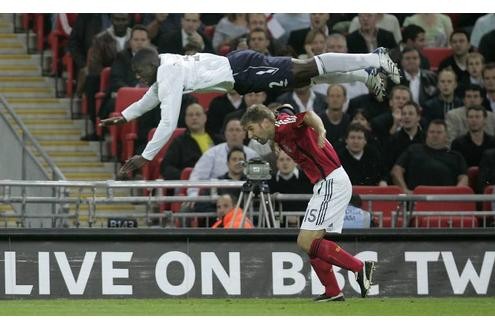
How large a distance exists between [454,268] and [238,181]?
2.50m

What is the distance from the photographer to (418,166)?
65.8 ft

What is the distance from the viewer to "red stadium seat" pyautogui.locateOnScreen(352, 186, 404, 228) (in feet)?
60.3

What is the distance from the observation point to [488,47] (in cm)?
2311

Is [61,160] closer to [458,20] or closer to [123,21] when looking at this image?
[123,21]

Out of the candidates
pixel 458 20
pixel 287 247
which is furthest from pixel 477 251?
pixel 458 20

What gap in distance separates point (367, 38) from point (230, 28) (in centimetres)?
192

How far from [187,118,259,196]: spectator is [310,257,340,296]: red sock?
3.82 meters

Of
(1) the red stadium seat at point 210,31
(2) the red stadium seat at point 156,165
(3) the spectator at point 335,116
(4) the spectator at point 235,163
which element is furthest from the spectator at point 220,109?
(1) the red stadium seat at point 210,31

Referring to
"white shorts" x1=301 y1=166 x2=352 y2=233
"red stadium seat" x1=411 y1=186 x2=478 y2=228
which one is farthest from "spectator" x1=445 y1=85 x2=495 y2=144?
"white shorts" x1=301 y1=166 x2=352 y2=233

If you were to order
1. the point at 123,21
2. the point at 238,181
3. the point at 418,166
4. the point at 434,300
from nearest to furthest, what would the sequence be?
the point at 434,300
the point at 238,181
the point at 418,166
the point at 123,21

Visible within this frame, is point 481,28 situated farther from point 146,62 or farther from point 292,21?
point 146,62

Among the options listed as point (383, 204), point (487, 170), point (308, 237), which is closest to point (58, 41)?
point (383, 204)

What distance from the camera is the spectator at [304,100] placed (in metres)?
20.9

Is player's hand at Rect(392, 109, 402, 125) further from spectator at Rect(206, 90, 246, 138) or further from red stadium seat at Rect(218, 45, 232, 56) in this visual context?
red stadium seat at Rect(218, 45, 232, 56)
